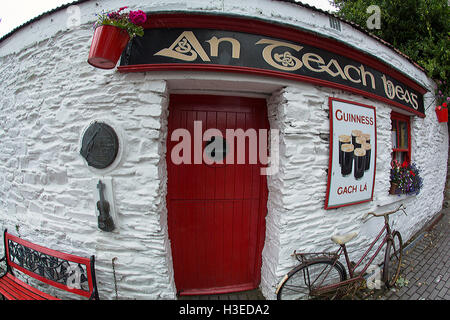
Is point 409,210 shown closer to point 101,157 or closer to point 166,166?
point 166,166

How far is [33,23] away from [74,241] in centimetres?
295

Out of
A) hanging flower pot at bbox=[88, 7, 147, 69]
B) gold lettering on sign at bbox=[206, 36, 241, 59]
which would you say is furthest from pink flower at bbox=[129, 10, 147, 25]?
gold lettering on sign at bbox=[206, 36, 241, 59]

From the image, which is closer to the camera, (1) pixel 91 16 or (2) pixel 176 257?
(1) pixel 91 16

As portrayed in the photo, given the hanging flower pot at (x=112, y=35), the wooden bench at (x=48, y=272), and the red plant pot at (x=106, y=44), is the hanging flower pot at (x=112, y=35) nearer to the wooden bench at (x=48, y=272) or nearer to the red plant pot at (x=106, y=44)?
the red plant pot at (x=106, y=44)

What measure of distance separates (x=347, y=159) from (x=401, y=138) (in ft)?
8.55

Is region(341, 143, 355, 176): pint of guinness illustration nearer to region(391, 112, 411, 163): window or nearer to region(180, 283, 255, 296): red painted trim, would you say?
region(391, 112, 411, 163): window

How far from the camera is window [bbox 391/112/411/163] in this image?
12.1 ft

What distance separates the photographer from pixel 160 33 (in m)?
1.92

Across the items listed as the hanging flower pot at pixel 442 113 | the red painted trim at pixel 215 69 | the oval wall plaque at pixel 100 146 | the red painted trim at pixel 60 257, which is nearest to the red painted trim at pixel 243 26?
the red painted trim at pixel 215 69

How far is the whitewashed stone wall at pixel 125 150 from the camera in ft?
6.41

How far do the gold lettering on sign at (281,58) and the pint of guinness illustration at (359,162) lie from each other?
5.18 ft

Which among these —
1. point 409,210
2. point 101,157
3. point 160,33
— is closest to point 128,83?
point 160,33

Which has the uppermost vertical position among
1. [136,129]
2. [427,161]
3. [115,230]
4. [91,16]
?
[91,16]

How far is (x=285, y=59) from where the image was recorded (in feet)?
6.83
